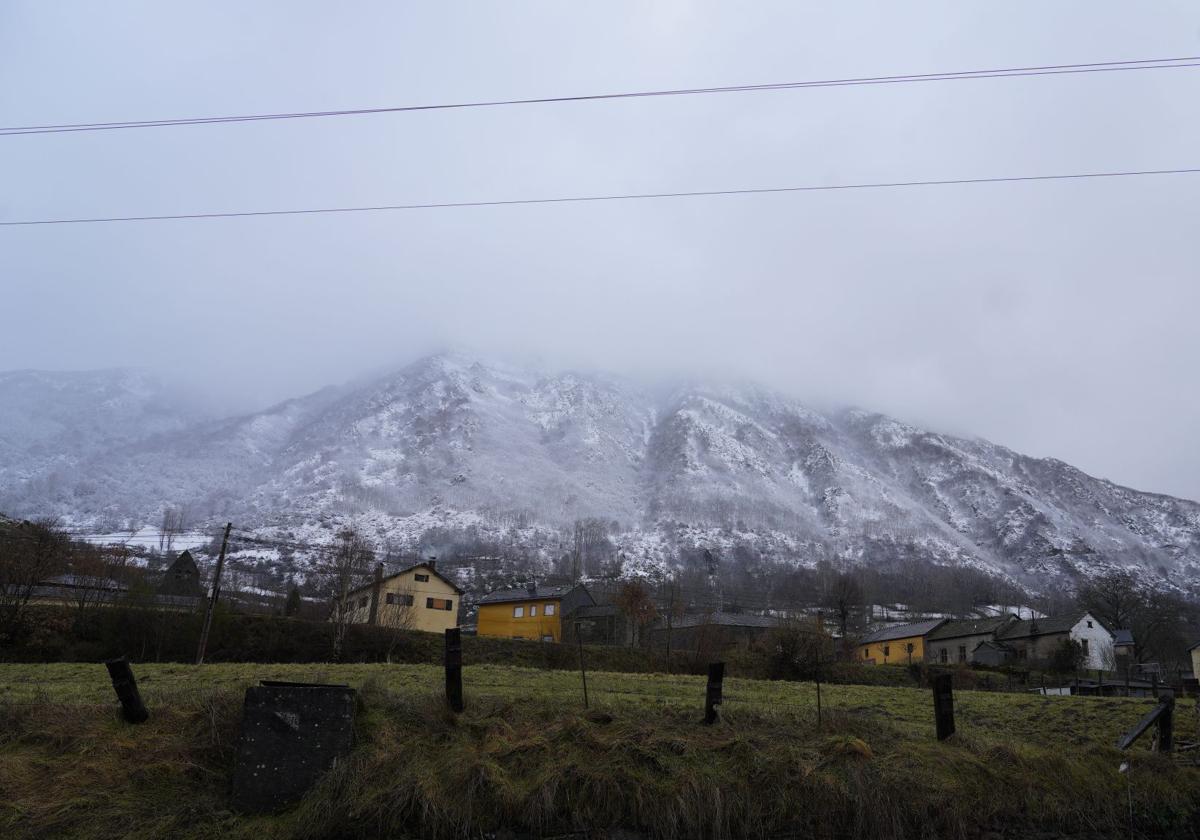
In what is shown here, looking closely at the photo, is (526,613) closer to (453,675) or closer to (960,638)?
(960,638)

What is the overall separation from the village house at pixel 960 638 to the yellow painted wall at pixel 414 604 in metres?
52.8

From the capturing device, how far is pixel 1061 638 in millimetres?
80875

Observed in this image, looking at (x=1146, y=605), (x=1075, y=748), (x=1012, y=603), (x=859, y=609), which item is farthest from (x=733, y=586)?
(x=1075, y=748)

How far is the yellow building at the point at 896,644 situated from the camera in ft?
292

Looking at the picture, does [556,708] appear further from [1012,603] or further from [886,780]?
[1012,603]

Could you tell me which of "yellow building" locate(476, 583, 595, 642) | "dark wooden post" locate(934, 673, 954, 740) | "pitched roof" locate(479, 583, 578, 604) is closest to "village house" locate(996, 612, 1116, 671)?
"yellow building" locate(476, 583, 595, 642)

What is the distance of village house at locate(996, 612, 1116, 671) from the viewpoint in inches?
3164

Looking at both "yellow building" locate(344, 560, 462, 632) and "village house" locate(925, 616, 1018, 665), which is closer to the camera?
"yellow building" locate(344, 560, 462, 632)

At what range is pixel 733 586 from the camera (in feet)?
568

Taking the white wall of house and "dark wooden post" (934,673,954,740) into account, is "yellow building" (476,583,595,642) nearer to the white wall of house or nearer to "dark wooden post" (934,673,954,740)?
the white wall of house

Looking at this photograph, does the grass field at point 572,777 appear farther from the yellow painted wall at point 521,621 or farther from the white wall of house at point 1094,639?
the white wall of house at point 1094,639

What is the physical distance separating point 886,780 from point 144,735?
31.0 feet

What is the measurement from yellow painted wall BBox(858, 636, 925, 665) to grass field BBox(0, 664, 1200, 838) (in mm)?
82408

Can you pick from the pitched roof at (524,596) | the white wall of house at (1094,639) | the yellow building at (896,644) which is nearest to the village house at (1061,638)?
the white wall of house at (1094,639)
